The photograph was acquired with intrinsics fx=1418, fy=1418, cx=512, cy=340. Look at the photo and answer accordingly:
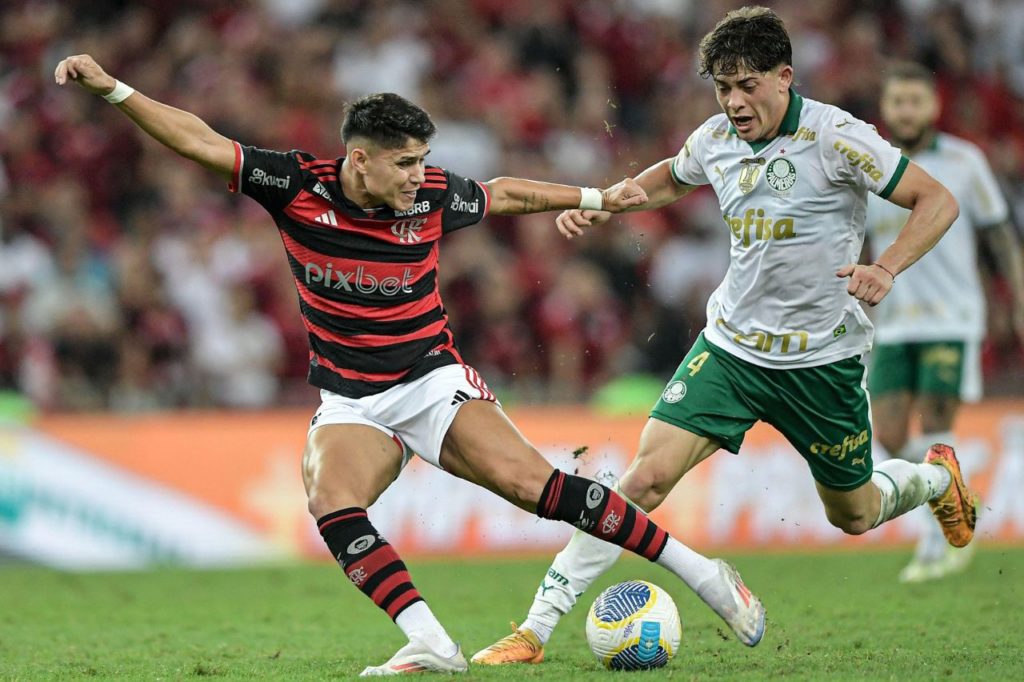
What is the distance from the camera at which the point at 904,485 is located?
6.86 meters

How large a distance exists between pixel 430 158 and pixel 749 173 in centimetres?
829

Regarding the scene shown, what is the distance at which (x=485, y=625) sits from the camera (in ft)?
25.4

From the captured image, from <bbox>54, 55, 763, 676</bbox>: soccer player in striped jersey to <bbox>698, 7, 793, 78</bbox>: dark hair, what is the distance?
123cm

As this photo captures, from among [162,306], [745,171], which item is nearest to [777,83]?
[745,171]

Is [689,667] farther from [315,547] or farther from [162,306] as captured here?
[162,306]

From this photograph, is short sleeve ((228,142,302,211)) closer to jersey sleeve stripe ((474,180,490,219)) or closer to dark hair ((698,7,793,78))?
jersey sleeve stripe ((474,180,490,219))

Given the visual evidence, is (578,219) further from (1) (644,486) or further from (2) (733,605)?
(2) (733,605)

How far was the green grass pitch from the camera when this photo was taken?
598 cm

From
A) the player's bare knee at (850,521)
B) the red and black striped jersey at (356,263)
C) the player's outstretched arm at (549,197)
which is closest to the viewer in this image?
the red and black striped jersey at (356,263)

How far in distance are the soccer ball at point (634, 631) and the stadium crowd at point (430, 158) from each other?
600cm

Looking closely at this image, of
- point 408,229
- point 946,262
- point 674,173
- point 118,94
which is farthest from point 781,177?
point 946,262

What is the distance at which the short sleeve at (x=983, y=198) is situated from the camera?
9.14 m

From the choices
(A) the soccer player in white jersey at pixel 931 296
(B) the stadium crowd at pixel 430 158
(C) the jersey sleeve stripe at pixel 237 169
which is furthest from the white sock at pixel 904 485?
(B) the stadium crowd at pixel 430 158

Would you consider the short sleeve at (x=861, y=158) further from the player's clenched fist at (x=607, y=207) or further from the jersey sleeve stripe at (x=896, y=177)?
the player's clenched fist at (x=607, y=207)
